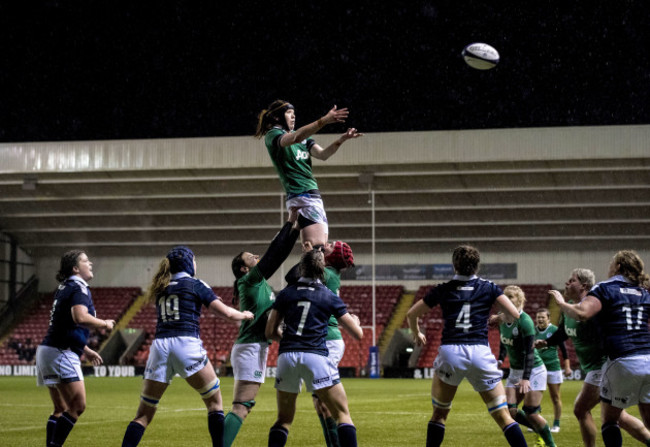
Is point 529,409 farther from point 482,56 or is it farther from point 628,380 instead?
point 482,56

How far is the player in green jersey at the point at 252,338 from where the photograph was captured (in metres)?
8.84

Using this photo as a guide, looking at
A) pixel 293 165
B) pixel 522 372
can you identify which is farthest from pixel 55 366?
pixel 522 372

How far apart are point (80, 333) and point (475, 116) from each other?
34.9 m

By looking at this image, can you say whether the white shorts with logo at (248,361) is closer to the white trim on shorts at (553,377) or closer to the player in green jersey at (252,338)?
the player in green jersey at (252,338)

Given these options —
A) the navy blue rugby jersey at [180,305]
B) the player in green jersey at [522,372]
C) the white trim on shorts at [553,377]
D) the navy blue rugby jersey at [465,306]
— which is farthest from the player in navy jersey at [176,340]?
the white trim on shorts at [553,377]

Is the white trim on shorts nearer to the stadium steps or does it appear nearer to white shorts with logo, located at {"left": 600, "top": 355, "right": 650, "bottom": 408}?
white shorts with logo, located at {"left": 600, "top": 355, "right": 650, "bottom": 408}

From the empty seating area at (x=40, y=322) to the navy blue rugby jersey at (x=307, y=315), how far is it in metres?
34.7

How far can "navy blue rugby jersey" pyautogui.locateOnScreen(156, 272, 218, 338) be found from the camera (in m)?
8.48

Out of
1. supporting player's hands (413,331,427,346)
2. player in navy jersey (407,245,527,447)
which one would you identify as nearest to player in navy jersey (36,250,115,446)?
supporting player's hands (413,331,427,346)

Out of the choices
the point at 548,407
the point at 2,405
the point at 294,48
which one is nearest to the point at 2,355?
the point at 294,48

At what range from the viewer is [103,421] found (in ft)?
51.8

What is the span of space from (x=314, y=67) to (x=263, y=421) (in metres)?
29.2

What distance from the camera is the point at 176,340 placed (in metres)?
8.44

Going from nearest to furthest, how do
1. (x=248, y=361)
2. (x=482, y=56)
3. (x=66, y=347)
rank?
1. (x=248, y=361)
2. (x=66, y=347)
3. (x=482, y=56)
